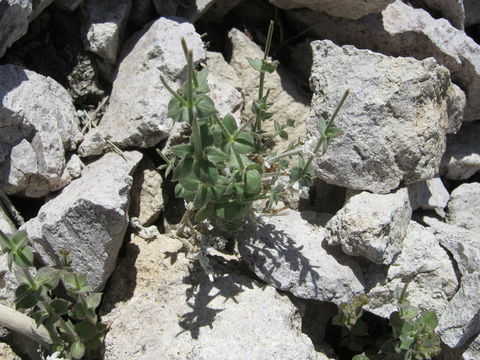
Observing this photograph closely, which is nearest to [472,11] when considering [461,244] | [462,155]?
[462,155]

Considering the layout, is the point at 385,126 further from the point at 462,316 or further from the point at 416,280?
the point at 462,316

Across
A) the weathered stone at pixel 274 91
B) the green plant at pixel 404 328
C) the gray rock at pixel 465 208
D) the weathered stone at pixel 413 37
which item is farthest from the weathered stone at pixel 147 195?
the gray rock at pixel 465 208

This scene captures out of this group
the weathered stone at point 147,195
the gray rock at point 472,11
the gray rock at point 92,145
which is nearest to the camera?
the gray rock at point 92,145

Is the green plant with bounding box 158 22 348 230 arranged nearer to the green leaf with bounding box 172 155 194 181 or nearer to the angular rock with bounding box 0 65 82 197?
the green leaf with bounding box 172 155 194 181

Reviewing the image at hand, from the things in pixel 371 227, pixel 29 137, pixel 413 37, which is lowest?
pixel 371 227

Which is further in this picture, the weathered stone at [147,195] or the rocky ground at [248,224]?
the weathered stone at [147,195]

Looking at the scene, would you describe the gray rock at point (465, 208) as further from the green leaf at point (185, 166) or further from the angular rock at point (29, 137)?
the angular rock at point (29, 137)

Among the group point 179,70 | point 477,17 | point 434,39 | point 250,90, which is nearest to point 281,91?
point 250,90
